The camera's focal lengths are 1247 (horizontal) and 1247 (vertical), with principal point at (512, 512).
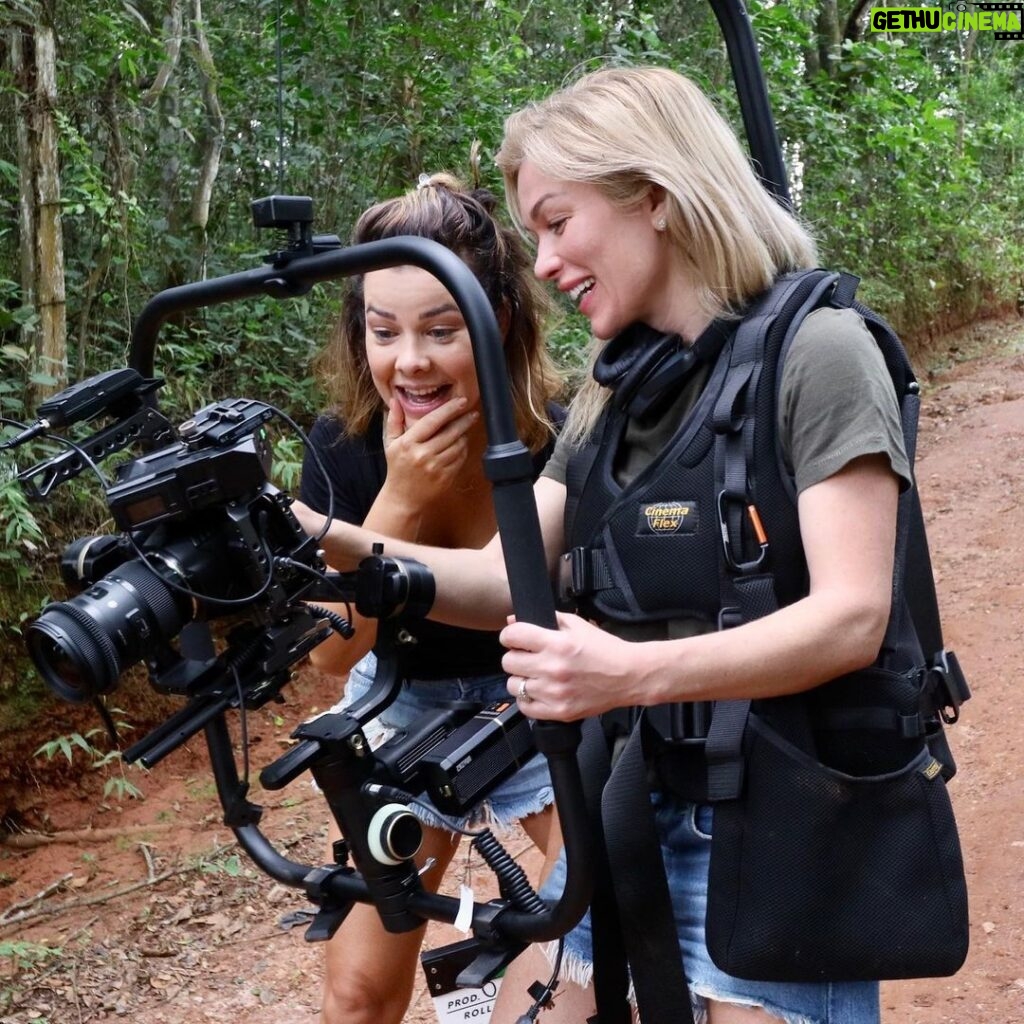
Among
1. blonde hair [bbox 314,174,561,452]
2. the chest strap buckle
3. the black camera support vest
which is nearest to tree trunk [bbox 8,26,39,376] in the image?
blonde hair [bbox 314,174,561,452]

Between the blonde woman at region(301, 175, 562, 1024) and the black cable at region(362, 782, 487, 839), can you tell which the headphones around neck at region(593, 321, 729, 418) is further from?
the black cable at region(362, 782, 487, 839)

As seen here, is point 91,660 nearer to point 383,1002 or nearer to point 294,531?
point 294,531

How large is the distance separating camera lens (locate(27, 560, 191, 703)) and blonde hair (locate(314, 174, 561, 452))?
1.16 m

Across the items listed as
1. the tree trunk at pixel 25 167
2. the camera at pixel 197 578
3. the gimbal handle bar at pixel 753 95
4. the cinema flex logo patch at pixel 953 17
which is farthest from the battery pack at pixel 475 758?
the cinema flex logo patch at pixel 953 17

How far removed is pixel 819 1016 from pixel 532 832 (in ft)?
3.28

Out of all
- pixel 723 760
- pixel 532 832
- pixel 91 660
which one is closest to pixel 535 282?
pixel 532 832

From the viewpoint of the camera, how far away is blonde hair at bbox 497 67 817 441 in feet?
6.12

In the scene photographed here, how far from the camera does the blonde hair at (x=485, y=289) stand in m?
2.69

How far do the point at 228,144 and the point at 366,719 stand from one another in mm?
5983

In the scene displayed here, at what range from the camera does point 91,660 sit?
5.04 feet

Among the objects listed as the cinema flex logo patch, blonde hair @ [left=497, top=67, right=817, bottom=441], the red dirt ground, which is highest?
the cinema flex logo patch

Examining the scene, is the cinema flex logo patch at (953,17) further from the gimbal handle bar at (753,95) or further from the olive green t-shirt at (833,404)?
the olive green t-shirt at (833,404)

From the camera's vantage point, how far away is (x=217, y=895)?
184 inches

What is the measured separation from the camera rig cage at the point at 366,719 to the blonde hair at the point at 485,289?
919mm
